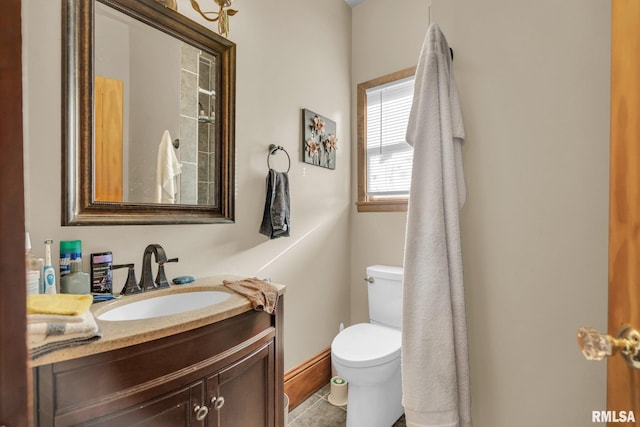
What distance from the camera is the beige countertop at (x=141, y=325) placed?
700mm

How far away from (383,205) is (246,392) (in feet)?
5.34

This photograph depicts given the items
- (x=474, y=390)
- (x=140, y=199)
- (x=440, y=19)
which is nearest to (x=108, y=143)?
(x=140, y=199)

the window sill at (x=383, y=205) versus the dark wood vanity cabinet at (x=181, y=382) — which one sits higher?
the window sill at (x=383, y=205)

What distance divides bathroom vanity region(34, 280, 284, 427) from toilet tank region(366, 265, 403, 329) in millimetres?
958

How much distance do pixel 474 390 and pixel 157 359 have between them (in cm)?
104

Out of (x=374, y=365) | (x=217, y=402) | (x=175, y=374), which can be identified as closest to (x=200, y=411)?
(x=217, y=402)

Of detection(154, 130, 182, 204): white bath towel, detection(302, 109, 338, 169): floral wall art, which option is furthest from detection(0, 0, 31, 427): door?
detection(302, 109, 338, 169): floral wall art

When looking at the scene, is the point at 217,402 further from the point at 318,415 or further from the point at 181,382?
the point at 318,415

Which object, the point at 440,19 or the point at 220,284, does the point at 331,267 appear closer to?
the point at 220,284

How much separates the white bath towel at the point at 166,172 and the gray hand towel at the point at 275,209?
508 mm

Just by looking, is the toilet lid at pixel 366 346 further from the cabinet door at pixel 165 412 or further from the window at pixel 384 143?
the window at pixel 384 143

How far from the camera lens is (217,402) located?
1000 millimetres

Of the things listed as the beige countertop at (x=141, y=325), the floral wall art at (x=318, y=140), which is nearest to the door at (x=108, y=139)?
the beige countertop at (x=141, y=325)

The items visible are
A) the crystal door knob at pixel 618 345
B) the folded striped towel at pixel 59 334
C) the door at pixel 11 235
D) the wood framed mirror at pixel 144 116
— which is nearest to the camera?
the door at pixel 11 235
